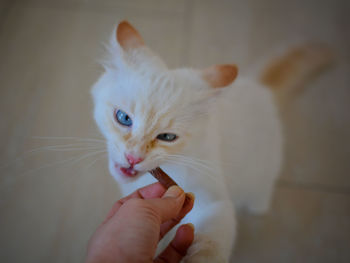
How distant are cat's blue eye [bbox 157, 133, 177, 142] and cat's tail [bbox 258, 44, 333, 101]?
2.03 ft

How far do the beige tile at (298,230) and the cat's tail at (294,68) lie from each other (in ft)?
1.50

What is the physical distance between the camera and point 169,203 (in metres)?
0.53

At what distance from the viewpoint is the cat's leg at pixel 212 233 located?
1.88ft

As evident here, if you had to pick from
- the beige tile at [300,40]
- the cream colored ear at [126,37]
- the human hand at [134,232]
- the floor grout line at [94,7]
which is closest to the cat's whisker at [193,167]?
the human hand at [134,232]

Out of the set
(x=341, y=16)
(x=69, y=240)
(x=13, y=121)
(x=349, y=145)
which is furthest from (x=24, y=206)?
(x=341, y=16)

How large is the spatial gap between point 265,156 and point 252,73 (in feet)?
1.35

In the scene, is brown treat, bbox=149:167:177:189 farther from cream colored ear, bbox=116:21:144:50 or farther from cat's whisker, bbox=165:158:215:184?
cream colored ear, bbox=116:21:144:50

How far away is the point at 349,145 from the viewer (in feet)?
3.60

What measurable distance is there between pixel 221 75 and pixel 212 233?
42 centimetres

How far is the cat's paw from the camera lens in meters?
0.56

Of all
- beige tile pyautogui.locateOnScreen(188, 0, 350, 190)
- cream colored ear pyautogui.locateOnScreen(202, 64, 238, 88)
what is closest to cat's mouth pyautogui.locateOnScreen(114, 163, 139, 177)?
cream colored ear pyautogui.locateOnScreen(202, 64, 238, 88)

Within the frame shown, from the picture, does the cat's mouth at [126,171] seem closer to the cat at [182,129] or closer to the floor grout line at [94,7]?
the cat at [182,129]

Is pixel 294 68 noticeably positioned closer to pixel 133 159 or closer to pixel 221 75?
pixel 221 75

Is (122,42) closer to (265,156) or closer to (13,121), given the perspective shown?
(13,121)
